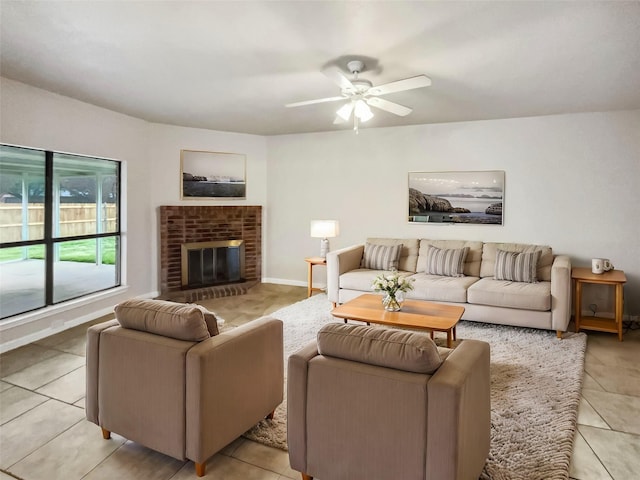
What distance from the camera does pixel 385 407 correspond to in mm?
1743

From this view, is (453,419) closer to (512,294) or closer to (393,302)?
(393,302)

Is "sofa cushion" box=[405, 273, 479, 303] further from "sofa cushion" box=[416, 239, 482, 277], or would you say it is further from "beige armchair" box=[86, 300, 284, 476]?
"beige armchair" box=[86, 300, 284, 476]

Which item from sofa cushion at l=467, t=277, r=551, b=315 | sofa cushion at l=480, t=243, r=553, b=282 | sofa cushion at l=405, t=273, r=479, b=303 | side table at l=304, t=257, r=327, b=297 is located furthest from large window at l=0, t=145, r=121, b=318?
sofa cushion at l=480, t=243, r=553, b=282

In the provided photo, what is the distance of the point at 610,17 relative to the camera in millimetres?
2480

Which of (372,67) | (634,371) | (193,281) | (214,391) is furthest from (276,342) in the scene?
(193,281)

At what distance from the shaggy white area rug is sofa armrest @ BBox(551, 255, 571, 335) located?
17 cm

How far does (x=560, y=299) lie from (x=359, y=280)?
2.11 m

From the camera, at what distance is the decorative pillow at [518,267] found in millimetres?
4668

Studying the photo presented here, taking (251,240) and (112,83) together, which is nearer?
(112,83)

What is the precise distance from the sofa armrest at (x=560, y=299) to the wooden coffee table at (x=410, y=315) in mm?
997

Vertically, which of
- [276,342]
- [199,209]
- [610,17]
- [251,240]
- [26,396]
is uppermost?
[610,17]

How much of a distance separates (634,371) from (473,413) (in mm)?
2521

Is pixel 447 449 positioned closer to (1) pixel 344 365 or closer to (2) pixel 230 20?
(1) pixel 344 365

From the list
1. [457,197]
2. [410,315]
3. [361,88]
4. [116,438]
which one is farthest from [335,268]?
[116,438]
